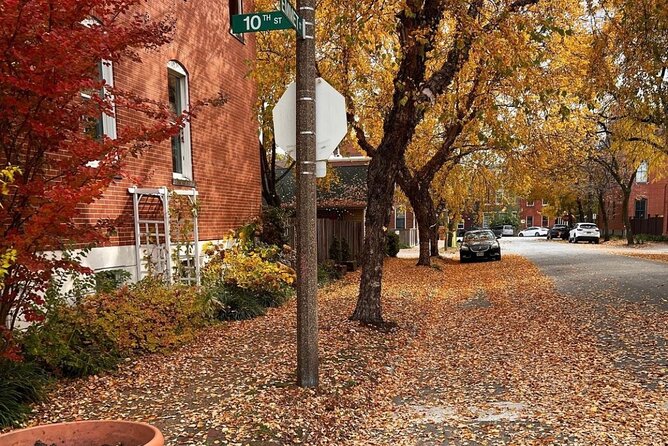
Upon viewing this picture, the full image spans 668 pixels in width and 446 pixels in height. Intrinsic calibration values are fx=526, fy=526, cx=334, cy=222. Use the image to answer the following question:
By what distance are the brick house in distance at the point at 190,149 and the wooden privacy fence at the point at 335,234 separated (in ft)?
10.3

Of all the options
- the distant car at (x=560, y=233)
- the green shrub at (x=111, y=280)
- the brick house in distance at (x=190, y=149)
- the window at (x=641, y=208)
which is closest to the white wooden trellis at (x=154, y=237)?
the brick house in distance at (x=190, y=149)

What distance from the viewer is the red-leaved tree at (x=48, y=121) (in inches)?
149

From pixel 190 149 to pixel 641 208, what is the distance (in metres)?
48.4

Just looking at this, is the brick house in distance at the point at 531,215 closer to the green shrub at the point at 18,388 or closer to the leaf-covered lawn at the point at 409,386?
the leaf-covered lawn at the point at 409,386

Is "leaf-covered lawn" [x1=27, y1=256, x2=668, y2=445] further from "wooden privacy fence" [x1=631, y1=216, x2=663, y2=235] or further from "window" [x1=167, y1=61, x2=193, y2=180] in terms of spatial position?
"wooden privacy fence" [x1=631, y1=216, x2=663, y2=235]

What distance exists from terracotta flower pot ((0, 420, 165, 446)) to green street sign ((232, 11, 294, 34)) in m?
3.28

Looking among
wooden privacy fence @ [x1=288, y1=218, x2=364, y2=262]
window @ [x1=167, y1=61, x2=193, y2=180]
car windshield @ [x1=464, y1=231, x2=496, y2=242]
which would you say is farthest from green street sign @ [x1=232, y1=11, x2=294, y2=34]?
car windshield @ [x1=464, y1=231, x2=496, y2=242]

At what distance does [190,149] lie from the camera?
1030cm

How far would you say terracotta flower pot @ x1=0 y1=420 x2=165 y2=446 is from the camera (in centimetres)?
261

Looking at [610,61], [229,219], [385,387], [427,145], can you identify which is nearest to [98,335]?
[385,387]

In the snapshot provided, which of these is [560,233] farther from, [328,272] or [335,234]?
[328,272]

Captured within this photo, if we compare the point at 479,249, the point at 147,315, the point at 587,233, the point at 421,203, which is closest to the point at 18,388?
the point at 147,315

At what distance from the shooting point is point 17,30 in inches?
146

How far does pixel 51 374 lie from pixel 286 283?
20.7 ft
